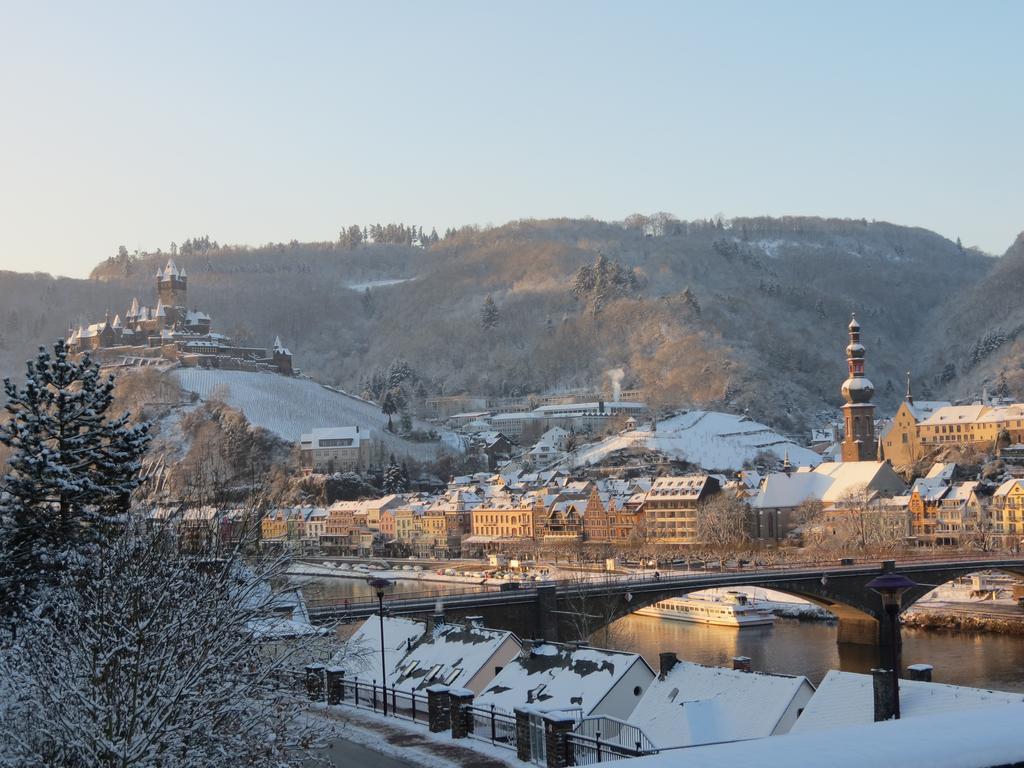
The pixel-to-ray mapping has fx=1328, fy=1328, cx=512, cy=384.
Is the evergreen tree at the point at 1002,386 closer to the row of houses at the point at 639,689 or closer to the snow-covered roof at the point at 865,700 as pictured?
the row of houses at the point at 639,689

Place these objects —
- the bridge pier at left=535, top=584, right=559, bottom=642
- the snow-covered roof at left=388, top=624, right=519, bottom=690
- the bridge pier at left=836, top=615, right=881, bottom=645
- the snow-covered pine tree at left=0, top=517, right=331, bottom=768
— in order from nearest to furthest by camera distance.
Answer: the snow-covered pine tree at left=0, top=517, right=331, bottom=768
the snow-covered roof at left=388, top=624, right=519, bottom=690
the bridge pier at left=535, top=584, right=559, bottom=642
the bridge pier at left=836, top=615, right=881, bottom=645

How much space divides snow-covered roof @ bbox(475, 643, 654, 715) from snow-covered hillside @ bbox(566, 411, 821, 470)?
417 ft

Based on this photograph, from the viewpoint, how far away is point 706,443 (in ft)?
554

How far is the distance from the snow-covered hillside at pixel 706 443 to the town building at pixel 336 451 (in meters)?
27.5

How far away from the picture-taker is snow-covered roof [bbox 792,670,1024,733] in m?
24.6

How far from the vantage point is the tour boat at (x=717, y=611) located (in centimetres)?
7219

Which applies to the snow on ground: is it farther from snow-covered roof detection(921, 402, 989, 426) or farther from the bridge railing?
snow-covered roof detection(921, 402, 989, 426)

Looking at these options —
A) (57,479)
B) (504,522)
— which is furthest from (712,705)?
(504,522)

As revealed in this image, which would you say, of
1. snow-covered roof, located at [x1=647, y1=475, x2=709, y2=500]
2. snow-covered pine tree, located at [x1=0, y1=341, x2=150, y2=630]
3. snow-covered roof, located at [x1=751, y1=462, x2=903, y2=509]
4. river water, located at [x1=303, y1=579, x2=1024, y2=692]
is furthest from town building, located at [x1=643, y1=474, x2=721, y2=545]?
snow-covered pine tree, located at [x1=0, y1=341, x2=150, y2=630]

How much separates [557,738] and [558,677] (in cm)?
1191

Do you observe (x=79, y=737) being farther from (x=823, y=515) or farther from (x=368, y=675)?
(x=823, y=515)

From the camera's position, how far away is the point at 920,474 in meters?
124

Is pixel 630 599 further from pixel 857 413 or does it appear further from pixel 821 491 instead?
pixel 857 413

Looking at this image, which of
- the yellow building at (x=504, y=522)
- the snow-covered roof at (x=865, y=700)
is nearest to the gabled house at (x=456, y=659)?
the snow-covered roof at (x=865, y=700)
